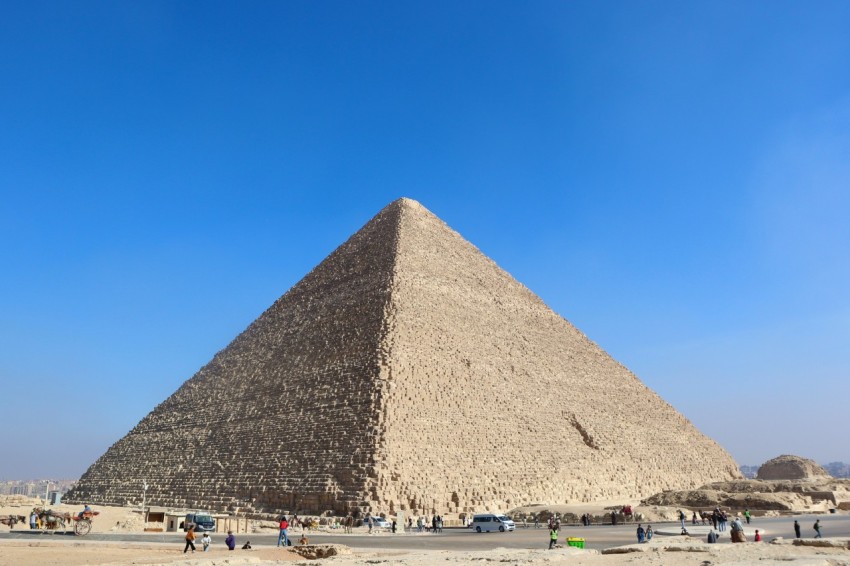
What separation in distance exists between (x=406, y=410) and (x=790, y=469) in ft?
116

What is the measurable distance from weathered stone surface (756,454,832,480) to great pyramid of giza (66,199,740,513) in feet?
33.6

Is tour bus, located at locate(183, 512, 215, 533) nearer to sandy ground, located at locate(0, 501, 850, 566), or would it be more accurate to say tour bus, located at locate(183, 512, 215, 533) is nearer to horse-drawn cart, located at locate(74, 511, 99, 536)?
horse-drawn cart, located at locate(74, 511, 99, 536)

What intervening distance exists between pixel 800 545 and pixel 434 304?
25.7 m

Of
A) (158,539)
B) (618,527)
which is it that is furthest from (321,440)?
(618,527)

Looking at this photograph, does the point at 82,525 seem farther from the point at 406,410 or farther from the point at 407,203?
the point at 407,203

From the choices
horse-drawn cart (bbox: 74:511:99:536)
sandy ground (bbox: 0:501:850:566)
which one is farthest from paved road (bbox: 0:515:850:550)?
sandy ground (bbox: 0:501:850:566)

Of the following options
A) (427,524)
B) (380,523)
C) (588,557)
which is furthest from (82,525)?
(588,557)

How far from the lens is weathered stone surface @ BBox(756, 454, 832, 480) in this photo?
163 ft

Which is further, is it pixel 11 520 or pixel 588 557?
pixel 11 520

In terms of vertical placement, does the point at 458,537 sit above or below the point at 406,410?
below

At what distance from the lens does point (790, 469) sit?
5047 cm

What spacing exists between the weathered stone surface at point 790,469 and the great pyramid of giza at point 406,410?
1023 centimetres

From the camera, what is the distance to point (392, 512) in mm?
23906

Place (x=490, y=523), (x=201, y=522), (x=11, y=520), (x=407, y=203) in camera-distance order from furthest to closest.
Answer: (x=407, y=203) → (x=11, y=520) → (x=490, y=523) → (x=201, y=522)
